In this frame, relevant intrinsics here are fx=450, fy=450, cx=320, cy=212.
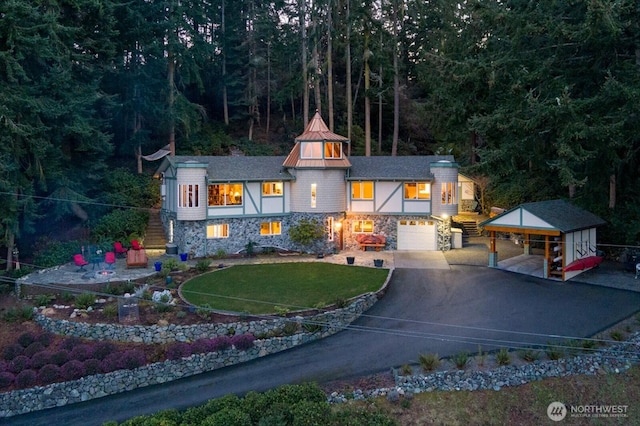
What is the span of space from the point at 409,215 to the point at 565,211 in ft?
25.9

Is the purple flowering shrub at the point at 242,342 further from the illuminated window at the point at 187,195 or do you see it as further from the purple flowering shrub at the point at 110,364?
the illuminated window at the point at 187,195

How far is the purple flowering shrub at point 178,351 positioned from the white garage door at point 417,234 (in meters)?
14.9

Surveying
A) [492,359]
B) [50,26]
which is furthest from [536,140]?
[50,26]

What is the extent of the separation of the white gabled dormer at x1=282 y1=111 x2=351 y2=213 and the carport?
835 centimetres

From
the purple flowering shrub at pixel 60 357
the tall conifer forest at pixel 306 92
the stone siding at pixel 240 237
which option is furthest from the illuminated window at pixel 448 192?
the purple flowering shrub at pixel 60 357

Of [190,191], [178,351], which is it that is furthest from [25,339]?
[190,191]

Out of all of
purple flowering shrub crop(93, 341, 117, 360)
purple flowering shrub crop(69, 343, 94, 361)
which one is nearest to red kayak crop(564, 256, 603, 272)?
purple flowering shrub crop(93, 341, 117, 360)

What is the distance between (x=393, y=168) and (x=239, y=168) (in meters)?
8.96

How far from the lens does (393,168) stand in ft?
87.2

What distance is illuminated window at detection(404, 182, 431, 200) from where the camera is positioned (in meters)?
25.7

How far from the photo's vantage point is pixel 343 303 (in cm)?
1733

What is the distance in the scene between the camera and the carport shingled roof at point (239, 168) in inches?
971

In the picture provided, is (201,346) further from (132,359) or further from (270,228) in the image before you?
(270,228)

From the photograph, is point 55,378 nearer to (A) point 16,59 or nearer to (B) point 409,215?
(A) point 16,59
